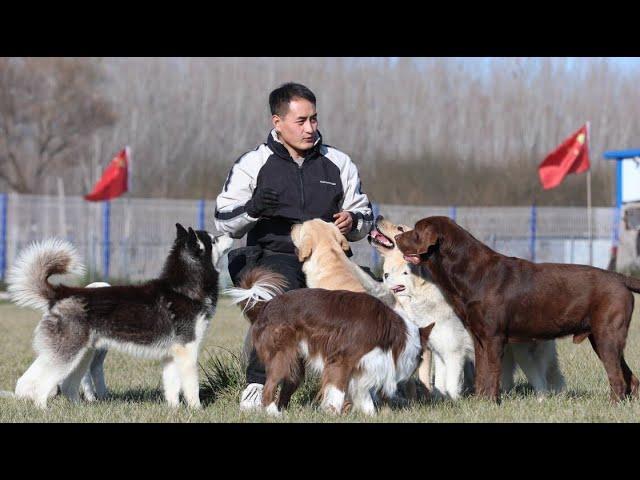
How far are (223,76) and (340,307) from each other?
26.7m

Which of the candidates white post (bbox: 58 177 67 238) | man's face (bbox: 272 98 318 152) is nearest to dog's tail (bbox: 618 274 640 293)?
man's face (bbox: 272 98 318 152)

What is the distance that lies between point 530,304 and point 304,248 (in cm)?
183

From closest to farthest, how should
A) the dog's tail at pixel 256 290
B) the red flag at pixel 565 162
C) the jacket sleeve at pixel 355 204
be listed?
the dog's tail at pixel 256 290 → the jacket sleeve at pixel 355 204 → the red flag at pixel 565 162

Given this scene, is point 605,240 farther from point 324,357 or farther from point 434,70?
point 324,357

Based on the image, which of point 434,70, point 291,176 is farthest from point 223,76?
point 291,176

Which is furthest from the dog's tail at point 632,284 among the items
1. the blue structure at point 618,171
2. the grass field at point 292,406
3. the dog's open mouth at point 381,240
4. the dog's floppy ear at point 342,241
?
the blue structure at point 618,171

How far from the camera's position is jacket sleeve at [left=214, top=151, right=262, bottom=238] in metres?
7.36

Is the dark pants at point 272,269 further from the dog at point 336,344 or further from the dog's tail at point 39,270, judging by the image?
the dog's tail at point 39,270

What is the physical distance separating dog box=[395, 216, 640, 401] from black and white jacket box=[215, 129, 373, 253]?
3.55 ft

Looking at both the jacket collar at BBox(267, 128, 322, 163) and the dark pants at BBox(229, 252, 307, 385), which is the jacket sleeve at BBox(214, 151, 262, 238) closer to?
the jacket collar at BBox(267, 128, 322, 163)

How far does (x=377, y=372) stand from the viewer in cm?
608

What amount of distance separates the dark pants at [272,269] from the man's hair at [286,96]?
47.9 inches

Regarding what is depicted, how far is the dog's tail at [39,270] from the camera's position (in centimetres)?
669

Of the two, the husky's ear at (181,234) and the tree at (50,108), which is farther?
the tree at (50,108)
